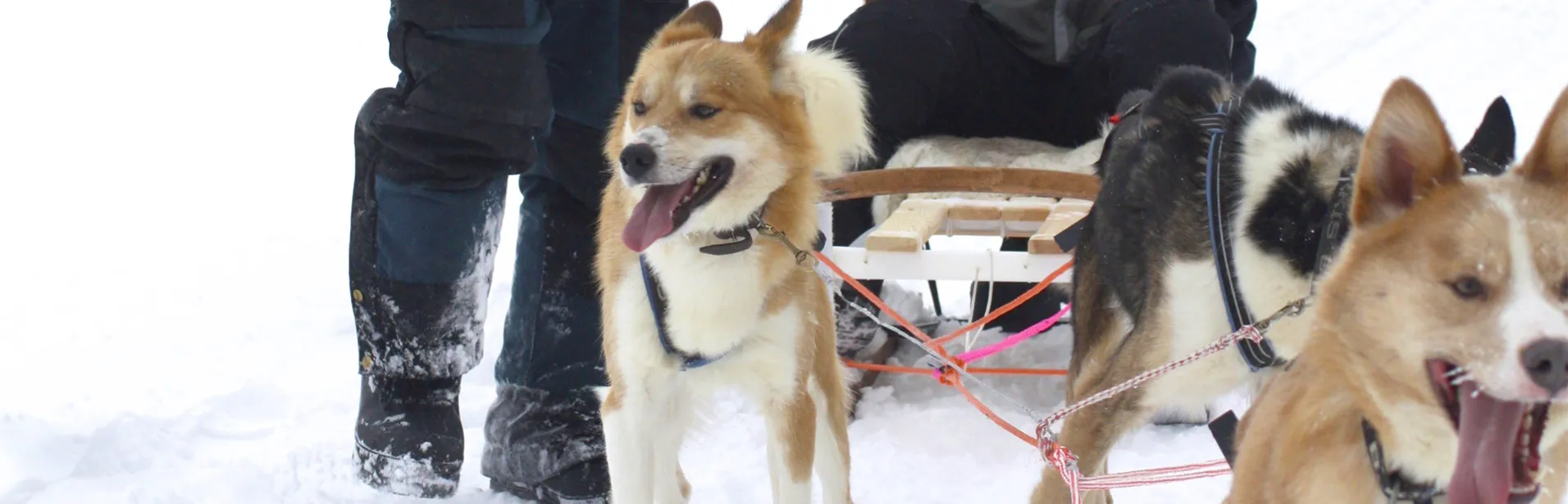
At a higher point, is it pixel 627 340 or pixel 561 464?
pixel 627 340

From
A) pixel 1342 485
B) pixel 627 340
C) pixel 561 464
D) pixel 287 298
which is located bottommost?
pixel 287 298

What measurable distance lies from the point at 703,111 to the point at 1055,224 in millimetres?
1835

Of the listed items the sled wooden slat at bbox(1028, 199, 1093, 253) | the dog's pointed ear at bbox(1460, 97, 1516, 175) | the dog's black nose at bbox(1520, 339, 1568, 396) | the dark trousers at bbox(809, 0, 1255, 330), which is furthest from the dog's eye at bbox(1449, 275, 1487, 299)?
the dark trousers at bbox(809, 0, 1255, 330)

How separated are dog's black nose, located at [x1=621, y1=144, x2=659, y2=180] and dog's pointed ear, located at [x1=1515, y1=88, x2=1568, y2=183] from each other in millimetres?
1422

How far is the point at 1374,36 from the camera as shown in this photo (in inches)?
404

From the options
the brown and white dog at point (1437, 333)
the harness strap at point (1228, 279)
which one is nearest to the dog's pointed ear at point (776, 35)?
the harness strap at point (1228, 279)

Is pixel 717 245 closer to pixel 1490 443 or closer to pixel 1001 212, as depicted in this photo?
pixel 1490 443

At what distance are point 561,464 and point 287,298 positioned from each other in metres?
2.69

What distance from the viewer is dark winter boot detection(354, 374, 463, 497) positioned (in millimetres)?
2889

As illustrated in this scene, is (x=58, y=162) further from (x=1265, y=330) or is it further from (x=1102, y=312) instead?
(x=1265, y=330)

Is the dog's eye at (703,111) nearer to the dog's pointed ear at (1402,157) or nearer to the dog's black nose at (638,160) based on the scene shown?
the dog's black nose at (638,160)

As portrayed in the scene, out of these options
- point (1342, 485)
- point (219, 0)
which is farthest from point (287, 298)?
point (219, 0)

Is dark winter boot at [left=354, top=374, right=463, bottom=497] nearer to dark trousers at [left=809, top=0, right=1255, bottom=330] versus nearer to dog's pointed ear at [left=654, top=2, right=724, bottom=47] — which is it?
dog's pointed ear at [left=654, top=2, right=724, bottom=47]

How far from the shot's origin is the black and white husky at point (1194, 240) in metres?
2.31
